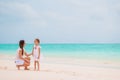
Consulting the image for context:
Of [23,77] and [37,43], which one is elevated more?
[37,43]

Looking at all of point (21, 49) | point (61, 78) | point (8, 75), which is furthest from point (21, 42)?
point (61, 78)

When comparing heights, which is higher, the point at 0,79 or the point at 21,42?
the point at 21,42

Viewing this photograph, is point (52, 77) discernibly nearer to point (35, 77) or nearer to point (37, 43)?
point (35, 77)

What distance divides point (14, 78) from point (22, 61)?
2.77m

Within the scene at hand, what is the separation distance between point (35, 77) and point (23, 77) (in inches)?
15.1

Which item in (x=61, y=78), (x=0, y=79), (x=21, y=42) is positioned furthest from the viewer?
(x=21, y=42)

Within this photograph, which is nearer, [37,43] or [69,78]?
[69,78]

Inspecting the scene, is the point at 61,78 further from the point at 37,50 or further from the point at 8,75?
the point at 37,50

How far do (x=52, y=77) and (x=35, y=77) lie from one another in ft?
1.87

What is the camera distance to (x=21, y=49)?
1113cm

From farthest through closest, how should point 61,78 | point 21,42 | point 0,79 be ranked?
point 21,42 < point 61,78 < point 0,79

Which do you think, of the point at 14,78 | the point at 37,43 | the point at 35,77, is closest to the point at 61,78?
the point at 35,77

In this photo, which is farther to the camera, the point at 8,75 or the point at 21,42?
the point at 21,42

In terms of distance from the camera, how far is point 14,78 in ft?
27.7
